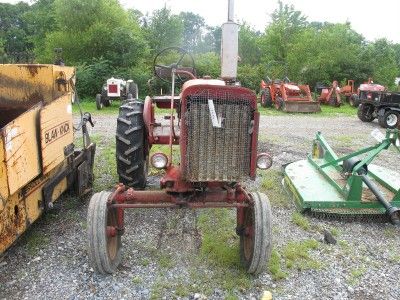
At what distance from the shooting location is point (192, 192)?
334cm

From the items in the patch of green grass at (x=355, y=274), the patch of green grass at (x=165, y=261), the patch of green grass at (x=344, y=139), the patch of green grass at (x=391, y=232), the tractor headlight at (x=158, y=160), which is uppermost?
the tractor headlight at (x=158, y=160)

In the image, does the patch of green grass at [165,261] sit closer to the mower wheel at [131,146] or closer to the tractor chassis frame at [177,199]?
the tractor chassis frame at [177,199]

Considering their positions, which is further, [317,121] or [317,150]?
[317,121]

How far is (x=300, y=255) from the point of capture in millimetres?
3607

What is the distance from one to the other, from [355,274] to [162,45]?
22524 mm

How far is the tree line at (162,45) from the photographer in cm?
1773

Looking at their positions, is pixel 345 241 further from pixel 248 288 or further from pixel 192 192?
pixel 192 192

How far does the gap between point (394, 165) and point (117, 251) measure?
5.52 metres

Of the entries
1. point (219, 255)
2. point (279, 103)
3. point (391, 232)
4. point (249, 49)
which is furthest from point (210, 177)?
point (249, 49)

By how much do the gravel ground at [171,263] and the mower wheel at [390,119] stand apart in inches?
323

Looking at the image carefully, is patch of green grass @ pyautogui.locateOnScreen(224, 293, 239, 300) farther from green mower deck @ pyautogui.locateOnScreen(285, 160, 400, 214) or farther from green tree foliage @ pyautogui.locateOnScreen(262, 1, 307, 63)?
green tree foliage @ pyautogui.locateOnScreen(262, 1, 307, 63)

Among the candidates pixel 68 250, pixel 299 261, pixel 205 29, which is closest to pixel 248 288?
pixel 299 261

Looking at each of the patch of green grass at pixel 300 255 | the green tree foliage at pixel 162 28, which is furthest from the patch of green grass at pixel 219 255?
the green tree foliage at pixel 162 28

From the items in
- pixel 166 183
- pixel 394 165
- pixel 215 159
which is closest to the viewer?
pixel 215 159
